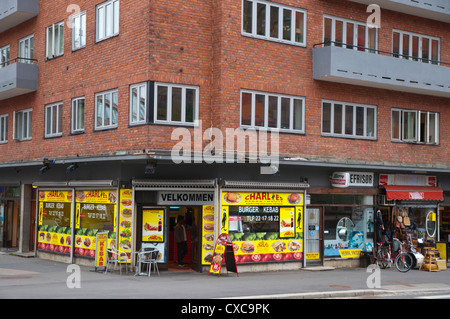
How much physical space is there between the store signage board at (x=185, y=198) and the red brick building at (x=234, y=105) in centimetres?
7

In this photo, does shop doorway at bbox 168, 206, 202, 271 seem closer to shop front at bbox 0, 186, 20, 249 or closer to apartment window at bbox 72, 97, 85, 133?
apartment window at bbox 72, 97, 85, 133

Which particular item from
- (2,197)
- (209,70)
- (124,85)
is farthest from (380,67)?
(2,197)

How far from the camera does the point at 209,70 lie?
784 inches

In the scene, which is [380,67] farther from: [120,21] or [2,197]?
[2,197]

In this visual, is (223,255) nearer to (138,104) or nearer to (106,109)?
(138,104)

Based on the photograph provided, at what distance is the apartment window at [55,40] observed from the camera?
23422mm

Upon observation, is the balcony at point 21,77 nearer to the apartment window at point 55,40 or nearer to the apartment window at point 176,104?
the apartment window at point 55,40

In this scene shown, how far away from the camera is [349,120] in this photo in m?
22.7

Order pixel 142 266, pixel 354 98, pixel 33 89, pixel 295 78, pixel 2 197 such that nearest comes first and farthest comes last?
pixel 142 266 < pixel 295 78 < pixel 354 98 < pixel 33 89 < pixel 2 197

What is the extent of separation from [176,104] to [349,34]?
734 cm

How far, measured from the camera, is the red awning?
23.4 metres

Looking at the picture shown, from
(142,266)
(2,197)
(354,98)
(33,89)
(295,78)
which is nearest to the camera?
(142,266)

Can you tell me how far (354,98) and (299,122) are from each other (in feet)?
8.44

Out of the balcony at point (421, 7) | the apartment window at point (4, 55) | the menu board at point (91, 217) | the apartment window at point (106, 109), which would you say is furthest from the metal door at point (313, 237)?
the apartment window at point (4, 55)
